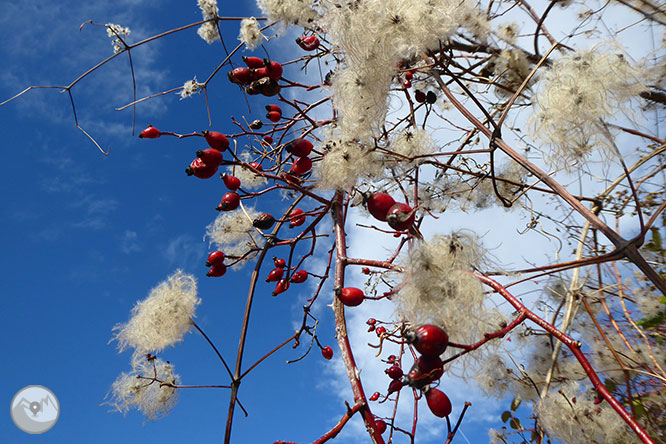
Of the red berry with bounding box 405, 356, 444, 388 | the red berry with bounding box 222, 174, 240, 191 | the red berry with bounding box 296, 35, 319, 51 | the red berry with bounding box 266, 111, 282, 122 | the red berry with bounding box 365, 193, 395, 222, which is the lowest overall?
the red berry with bounding box 405, 356, 444, 388

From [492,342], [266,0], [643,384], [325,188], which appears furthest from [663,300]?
[266,0]

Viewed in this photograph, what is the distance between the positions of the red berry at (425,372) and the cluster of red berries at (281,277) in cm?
97

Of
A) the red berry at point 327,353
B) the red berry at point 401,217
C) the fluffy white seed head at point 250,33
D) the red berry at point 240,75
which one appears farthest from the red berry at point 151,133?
the red berry at point 327,353

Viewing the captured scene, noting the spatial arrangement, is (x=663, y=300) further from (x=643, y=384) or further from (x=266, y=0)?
(x=266, y=0)

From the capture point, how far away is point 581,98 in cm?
149

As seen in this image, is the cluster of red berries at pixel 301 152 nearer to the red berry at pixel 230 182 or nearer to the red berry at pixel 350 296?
the red berry at pixel 230 182

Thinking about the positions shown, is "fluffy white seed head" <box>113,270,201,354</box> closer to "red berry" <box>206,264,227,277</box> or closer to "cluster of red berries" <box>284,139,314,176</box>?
"red berry" <box>206,264,227,277</box>

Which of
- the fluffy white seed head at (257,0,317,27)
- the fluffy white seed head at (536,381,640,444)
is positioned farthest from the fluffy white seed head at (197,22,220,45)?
the fluffy white seed head at (536,381,640,444)

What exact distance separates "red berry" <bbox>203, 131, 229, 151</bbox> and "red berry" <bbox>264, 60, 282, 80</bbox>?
401 millimetres

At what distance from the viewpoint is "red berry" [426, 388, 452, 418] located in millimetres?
1280

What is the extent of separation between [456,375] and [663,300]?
1322 millimetres

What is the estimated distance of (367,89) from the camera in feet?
5.49

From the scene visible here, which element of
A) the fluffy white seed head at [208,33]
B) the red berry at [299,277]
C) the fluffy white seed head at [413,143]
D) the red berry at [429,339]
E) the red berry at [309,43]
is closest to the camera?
the red berry at [429,339]

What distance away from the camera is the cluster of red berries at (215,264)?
2.14 metres
